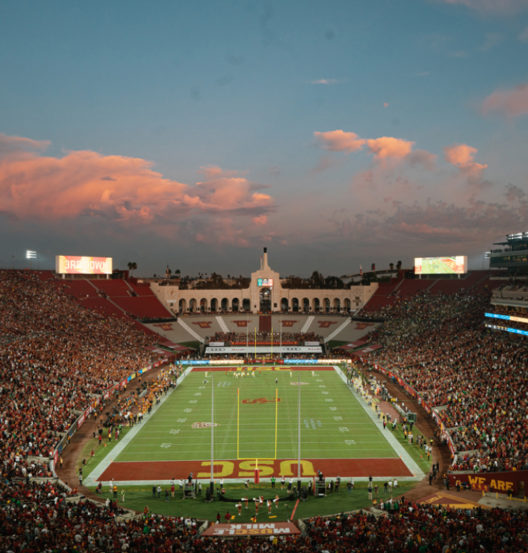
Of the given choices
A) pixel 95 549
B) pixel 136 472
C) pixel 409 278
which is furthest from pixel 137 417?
pixel 409 278

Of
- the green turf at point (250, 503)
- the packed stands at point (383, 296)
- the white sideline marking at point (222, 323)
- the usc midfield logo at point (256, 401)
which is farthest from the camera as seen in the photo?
the packed stands at point (383, 296)

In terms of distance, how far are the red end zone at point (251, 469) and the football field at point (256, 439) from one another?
0.05 metres

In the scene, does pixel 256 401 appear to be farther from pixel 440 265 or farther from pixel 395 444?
pixel 440 265

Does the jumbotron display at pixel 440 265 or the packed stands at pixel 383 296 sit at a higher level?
the jumbotron display at pixel 440 265

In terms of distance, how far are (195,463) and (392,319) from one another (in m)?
49.1

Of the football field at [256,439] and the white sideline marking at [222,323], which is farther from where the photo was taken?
the white sideline marking at [222,323]

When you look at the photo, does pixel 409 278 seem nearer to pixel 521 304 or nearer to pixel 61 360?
pixel 521 304

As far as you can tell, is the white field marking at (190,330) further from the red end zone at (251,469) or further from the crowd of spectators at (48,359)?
the red end zone at (251,469)

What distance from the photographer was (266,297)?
89.9m

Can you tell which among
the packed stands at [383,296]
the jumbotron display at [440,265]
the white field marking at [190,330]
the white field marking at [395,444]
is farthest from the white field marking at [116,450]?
the jumbotron display at [440,265]

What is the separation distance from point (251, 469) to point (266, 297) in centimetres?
6390

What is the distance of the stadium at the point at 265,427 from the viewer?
16438mm

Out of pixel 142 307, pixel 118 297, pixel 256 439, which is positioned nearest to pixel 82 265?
pixel 118 297

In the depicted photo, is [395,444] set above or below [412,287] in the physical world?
below
